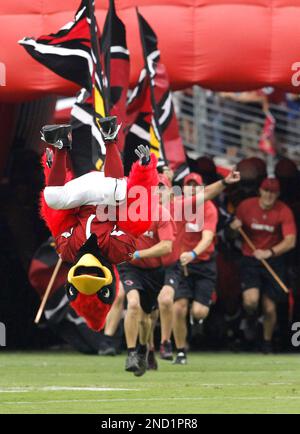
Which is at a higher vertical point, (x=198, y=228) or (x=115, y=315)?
(x=198, y=228)

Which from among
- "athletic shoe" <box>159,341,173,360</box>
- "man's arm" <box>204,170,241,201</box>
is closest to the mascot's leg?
"man's arm" <box>204,170,241,201</box>

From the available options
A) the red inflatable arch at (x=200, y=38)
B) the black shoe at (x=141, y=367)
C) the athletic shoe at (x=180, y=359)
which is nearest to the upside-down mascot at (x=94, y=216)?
the black shoe at (x=141, y=367)

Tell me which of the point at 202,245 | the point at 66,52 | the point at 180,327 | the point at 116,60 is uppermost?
the point at 66,52

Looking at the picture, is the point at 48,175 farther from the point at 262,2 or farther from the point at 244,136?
the point at 244,136

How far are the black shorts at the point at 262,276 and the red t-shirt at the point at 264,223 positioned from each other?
0.42ft

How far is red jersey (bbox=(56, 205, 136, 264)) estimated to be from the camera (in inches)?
425

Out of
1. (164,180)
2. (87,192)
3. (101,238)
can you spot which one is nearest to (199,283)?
(164,180)

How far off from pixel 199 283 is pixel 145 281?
2.02 m

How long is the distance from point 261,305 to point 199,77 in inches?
114

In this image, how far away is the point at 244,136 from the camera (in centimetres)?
2184

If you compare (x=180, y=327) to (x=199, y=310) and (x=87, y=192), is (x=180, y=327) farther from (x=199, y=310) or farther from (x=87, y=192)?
(x=87, y=192)

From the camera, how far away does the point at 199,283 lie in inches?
595

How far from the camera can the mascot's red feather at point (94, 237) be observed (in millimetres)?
10562
